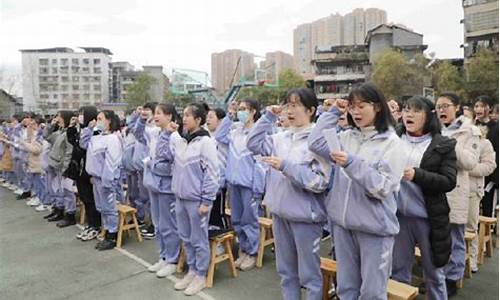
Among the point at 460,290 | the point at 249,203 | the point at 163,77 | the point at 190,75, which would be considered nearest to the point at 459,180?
the point at 460,290

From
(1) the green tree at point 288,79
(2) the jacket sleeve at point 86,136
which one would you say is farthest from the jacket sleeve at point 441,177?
(1) the green tree at point 288,79

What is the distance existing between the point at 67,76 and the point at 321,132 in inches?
2777

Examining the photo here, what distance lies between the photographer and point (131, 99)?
141ft

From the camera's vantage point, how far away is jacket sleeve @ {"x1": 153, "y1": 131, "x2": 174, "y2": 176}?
3.88 metres

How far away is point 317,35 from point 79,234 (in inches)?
2526

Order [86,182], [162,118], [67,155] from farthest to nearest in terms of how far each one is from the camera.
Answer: [67,155] < [86,182] < [162,118]

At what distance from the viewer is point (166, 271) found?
3832 mm

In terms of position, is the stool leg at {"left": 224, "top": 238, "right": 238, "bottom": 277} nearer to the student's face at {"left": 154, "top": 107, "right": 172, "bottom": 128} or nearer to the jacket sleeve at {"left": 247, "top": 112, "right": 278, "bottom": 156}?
the jacket sleeve at {"left": 247, "top": 112, "right": 278, "bottom": 156}

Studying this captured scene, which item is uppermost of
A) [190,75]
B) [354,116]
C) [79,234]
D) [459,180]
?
[190,75]

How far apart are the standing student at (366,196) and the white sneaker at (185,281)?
1649mm

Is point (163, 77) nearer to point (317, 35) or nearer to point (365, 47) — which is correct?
point (317, 35)

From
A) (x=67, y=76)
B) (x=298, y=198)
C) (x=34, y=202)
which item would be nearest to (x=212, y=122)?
(x=298, y=198)

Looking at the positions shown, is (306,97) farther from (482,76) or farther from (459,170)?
(482,76)

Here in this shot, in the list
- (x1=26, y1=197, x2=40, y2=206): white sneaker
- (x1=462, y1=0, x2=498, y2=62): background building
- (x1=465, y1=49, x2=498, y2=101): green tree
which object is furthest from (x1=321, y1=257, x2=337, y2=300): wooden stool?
(x1=462, y1=0, x2=498, y2=62): background building
